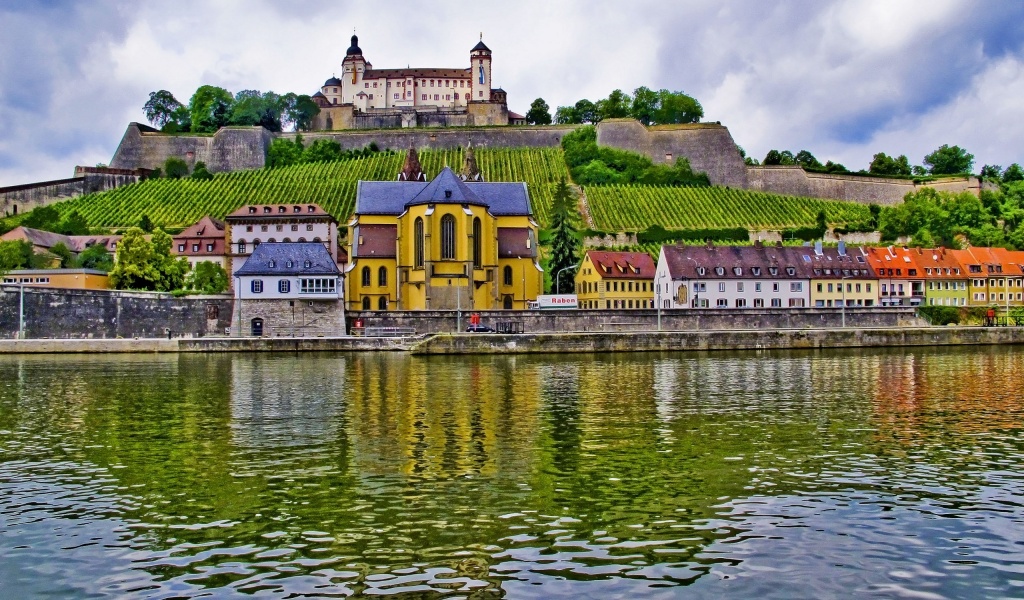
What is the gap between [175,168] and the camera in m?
123

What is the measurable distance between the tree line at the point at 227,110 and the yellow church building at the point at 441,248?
68820 millimetres

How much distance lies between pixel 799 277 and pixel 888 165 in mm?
60633

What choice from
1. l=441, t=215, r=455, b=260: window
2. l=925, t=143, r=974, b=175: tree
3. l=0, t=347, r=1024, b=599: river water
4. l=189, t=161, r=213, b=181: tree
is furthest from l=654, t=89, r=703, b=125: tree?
l=0, t=347, r=1024, b=599: river water

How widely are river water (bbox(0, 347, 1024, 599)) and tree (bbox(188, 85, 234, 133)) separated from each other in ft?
376

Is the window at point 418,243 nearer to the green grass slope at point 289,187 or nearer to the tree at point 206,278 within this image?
the tree at point 206,278

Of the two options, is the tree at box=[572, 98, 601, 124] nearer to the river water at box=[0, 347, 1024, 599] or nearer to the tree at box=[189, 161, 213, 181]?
the tree at box=[189, 161, 213, 181]

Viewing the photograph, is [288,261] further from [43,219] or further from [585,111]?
[585,111]

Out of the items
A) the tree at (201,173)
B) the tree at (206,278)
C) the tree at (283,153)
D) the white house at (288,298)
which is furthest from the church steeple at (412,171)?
the tree at (283,153)

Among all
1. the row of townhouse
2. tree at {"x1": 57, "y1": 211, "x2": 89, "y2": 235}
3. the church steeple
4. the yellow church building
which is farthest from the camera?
tree at {"x1": 57, "y1": 211, "x2": 89, "y2": 235}

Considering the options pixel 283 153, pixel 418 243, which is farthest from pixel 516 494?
pixel 283 153

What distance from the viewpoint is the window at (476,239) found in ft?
223

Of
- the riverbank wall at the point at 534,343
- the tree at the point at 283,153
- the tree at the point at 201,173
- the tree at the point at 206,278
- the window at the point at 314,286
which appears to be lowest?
the riverbank wall at the point at 534,343

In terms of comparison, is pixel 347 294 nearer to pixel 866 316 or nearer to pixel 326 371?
pixel 326 371

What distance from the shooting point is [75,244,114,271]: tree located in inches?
3066
